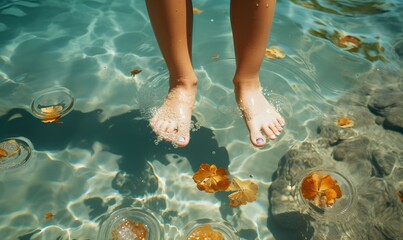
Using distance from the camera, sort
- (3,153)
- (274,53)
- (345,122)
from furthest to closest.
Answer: (274,53) < (345,122) < (3,153)

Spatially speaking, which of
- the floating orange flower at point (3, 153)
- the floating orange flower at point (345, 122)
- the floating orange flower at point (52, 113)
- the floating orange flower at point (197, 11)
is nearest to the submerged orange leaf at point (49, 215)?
the floating orange flower at point (3, 153)

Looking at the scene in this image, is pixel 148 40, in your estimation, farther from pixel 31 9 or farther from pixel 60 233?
pixel 60 233

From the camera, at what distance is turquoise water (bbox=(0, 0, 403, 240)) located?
2.50 metres

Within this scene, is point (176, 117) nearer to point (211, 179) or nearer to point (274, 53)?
point (211, 179)

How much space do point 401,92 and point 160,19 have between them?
2317mm

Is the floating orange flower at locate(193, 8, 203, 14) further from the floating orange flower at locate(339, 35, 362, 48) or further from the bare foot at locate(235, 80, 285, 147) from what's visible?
the bare foot at locate(235, 80, 285, 147)

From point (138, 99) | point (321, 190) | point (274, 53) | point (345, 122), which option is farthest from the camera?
point (274, 53)

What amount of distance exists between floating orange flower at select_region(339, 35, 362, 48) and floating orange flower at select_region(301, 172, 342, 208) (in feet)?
5.81

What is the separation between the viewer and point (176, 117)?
2416mm

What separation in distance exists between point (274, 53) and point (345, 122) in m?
1.00

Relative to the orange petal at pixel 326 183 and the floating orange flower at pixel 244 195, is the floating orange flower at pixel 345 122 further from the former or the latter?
the floating orange flower at pixel 244 195

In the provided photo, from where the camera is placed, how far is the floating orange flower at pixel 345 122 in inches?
114

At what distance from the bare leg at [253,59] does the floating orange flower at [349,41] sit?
167cm

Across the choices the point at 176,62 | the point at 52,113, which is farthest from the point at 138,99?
the point at 176,62
